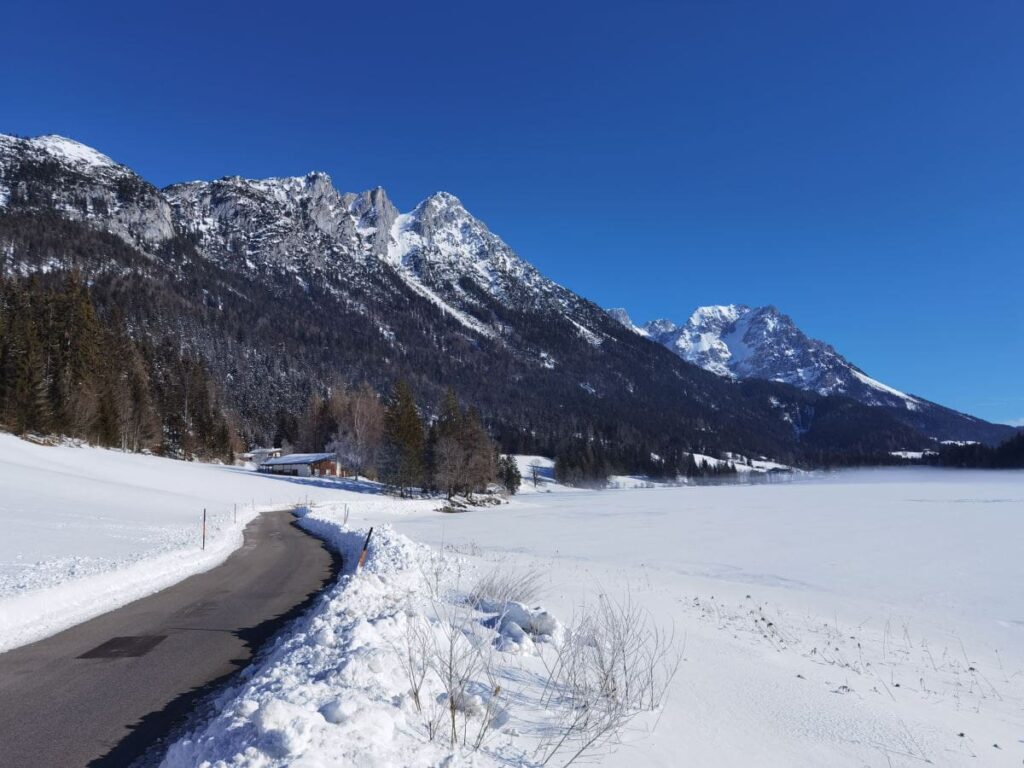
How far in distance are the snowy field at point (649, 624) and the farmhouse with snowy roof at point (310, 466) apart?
54.2 metres

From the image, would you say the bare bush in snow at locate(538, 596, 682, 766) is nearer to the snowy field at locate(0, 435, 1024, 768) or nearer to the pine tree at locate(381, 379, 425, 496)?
the snowy field at locate(0, 435, 1024, 768)

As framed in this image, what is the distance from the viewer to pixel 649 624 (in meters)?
12.1

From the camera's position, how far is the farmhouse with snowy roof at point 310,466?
281 feet

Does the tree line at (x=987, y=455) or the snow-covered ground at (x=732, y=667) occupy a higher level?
the tree line at (x=987, y=455)

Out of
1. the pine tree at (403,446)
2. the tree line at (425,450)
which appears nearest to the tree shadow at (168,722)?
the tree line at (425,450)

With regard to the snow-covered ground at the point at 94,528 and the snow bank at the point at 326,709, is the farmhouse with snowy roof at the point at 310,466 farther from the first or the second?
the snow bank at the point at 326,709

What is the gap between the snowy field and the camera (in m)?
5.34

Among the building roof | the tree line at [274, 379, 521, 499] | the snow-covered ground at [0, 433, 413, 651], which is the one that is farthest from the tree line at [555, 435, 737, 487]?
the snow-covered ground at [0, 433, 413, 651]

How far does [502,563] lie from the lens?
2139 centimetres

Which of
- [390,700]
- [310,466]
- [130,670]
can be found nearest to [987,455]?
[310,466]

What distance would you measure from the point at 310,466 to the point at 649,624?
81.2m

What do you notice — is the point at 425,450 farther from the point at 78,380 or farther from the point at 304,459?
the point at 78,380

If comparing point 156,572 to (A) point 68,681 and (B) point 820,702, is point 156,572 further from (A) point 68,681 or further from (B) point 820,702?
(B) point 820,702

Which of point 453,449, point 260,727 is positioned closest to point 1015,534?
point 260,727
